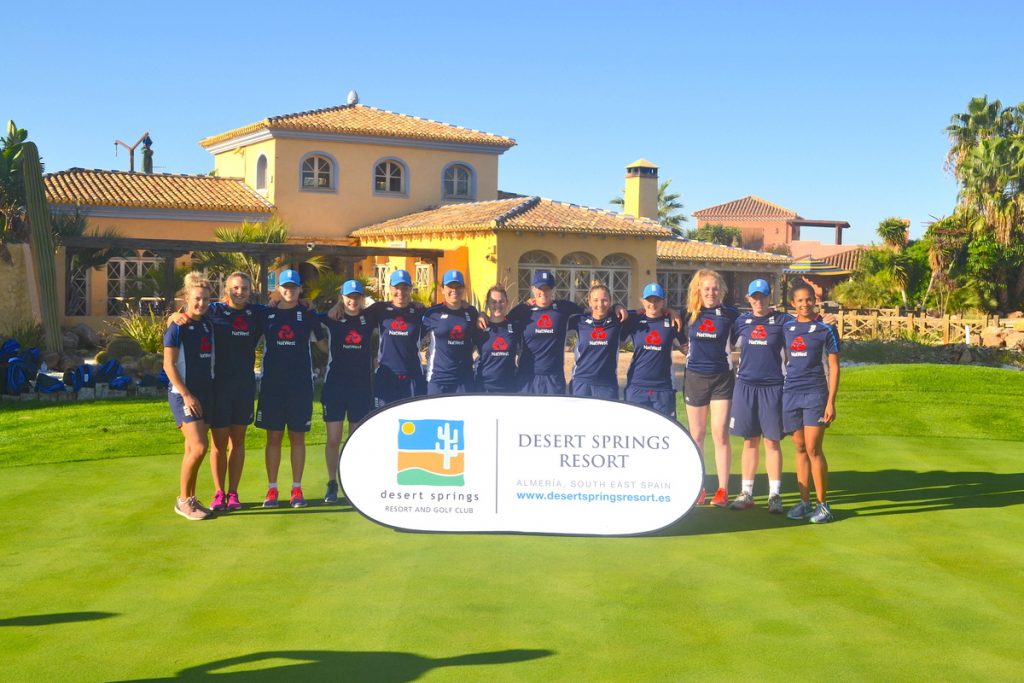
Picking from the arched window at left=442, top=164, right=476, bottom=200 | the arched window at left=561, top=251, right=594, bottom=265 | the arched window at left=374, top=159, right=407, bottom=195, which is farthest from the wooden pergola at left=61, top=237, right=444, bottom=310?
the arched window at left=442, top=164, right=476, bottom=200

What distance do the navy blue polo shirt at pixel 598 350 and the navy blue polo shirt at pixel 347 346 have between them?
1.64m

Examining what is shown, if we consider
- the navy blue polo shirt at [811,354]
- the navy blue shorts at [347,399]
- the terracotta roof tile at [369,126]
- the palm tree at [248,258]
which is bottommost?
the navy blue shorts at [347,399]

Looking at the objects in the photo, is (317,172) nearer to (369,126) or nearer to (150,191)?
(369,126)

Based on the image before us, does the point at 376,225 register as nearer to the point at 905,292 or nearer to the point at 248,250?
the point at 248,250

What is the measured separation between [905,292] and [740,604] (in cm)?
4121

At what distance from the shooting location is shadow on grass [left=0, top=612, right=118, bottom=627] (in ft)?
18.1

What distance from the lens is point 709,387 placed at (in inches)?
348

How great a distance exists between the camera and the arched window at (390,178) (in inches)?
1529

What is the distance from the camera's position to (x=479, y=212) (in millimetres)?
34312

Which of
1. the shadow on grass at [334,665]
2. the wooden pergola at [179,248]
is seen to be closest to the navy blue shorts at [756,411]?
the shadow on grass at [334,665]

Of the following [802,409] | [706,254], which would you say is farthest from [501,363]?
[706,254]

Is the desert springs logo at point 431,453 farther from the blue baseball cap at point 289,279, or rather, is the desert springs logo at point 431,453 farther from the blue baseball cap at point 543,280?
the blue baseball cap at point 543,280

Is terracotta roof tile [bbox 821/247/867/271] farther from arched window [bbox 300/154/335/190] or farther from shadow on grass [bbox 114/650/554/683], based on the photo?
shadow on grass [bbox 114/650/554/683]

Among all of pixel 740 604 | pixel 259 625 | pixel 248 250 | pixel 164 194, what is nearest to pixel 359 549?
pixel 259 625
